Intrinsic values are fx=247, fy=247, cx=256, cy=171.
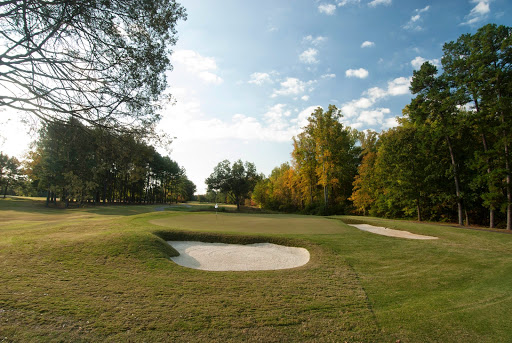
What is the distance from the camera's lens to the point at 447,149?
74.9 feet

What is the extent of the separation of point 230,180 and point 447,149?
38.6 m

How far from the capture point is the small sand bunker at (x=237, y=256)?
8.94 metres

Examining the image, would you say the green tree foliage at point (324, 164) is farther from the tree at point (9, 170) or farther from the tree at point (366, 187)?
the tree at point (9, 170)

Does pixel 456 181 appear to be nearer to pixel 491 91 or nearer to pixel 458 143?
pixel 458 143

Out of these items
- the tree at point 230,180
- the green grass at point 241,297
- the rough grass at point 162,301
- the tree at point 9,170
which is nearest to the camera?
the rough grass at point 162,301

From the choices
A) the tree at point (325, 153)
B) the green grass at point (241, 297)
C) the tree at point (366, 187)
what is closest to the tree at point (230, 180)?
the tree at point (325, 153)

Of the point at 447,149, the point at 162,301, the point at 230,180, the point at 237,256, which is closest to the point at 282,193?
the point at 230,180

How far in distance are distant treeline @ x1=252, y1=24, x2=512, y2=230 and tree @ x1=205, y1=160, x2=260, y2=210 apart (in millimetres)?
19739

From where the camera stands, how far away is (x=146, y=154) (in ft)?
22.8

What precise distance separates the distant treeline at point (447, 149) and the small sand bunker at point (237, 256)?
648 inches

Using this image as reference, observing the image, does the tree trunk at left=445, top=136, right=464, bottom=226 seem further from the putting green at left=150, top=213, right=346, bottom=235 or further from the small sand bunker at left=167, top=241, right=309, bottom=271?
the small sand bunker at left=167, top=241, right=309, bottom=271

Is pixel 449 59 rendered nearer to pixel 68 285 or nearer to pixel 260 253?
pixel 260 253

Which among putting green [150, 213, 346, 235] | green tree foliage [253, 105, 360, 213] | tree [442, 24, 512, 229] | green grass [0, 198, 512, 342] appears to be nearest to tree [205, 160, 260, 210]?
green tree foliage [253, 105, 360, 213]

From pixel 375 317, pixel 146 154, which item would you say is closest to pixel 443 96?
pixel 375 317
